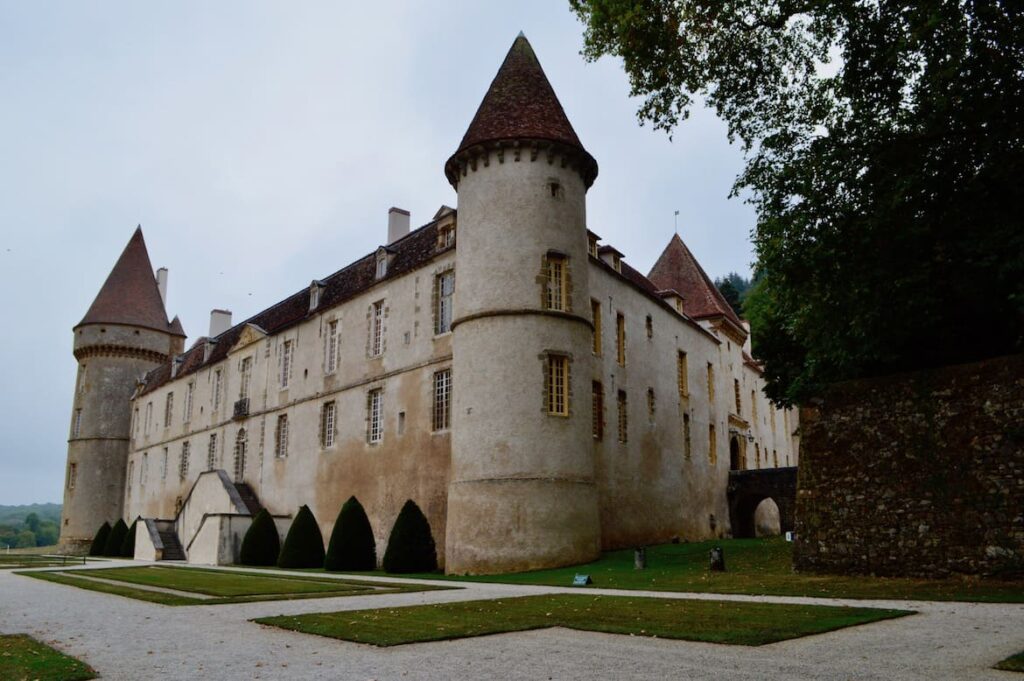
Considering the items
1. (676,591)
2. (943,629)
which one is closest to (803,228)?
(676,591)

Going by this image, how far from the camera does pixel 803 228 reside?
14.3 meters

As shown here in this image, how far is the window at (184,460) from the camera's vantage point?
1594 inches

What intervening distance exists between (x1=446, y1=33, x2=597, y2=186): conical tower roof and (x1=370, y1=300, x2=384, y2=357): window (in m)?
6.29

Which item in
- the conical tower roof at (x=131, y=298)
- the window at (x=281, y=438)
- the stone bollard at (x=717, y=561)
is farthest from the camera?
the conical tower roof at (x=131, y=298)

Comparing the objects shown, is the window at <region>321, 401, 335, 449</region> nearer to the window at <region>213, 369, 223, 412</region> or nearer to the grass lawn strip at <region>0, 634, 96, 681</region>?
the window at <region>213, 369, 223, 412</region>

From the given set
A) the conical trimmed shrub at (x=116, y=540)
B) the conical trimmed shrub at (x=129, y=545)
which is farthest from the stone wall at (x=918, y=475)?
the conical trimmed shrub at (x=116, y=540)

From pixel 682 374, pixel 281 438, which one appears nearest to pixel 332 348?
pixel 281 438

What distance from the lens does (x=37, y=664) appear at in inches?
277

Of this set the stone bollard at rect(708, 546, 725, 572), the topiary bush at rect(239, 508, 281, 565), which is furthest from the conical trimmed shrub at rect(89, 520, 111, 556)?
the stone bollard at rect(708, 546, 725, 572)

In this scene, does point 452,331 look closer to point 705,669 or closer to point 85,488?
point 705,669

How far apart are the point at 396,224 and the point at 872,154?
21.7 meters

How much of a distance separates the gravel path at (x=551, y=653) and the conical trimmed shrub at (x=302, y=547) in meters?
14.8

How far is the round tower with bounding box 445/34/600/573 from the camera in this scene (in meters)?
20.0

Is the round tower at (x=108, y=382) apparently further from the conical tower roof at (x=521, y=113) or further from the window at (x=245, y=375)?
the conical tower roof at (x=521, y=113)
